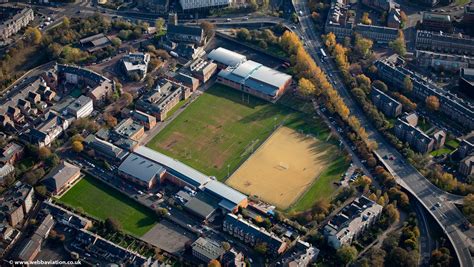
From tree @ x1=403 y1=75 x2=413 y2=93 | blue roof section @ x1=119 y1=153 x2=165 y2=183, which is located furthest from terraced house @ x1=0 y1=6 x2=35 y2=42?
tree @ x1=403 y1=75 x2=413 y2=93

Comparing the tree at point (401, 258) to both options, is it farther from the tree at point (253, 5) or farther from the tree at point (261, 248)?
the tree at point (253, 5)

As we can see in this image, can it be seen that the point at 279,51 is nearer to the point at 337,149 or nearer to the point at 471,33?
the point at 337,149

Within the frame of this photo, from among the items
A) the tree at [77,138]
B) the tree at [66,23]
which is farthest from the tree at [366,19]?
the tree at [77,138]

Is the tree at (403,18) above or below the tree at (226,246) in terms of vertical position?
above

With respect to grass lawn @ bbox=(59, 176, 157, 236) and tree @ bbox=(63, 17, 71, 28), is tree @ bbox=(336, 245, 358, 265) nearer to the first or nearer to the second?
grass lawn @ bbox=(59, 176, 157, 236)

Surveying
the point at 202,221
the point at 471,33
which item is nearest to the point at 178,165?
the point at 202,221

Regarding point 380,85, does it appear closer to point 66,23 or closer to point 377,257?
point 377,257

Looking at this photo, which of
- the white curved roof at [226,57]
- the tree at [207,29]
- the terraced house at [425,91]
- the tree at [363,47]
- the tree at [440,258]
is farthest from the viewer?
the tree at [207,29]
